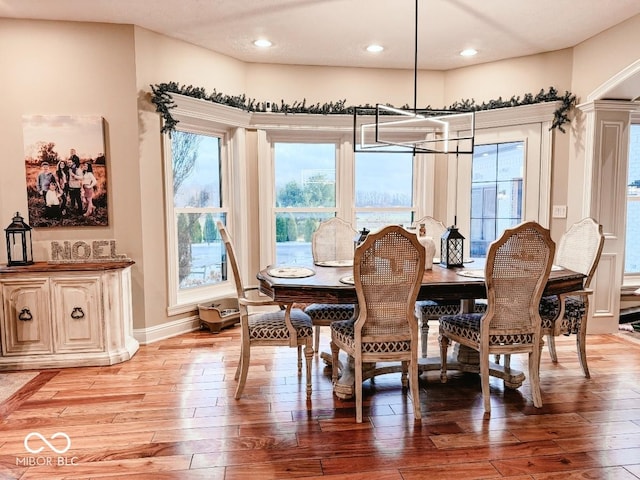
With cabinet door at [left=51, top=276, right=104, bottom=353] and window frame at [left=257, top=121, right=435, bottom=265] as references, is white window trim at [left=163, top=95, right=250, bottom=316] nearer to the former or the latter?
window frame at [left=257, top=121, right=435, bottom=265]

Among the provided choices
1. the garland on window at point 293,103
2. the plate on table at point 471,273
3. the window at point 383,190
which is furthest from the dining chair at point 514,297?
the window at point 383,190

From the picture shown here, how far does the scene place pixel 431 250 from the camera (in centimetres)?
320

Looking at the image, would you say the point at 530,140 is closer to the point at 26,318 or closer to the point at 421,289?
the point at 421,289

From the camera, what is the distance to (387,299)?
2531 mm

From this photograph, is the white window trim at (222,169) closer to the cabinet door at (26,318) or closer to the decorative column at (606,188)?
the cabinet door at (26,318)

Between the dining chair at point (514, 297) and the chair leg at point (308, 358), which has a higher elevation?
the dining chair at point (514, 297)

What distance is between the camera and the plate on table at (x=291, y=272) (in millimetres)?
2975

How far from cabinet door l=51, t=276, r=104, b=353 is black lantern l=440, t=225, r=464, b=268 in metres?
2.67

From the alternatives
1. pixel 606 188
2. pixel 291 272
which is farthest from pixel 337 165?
pixel 606 188

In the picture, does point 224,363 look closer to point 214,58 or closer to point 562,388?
point 562,388

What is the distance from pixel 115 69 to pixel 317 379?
3065mm

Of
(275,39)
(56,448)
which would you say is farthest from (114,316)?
(275,39)

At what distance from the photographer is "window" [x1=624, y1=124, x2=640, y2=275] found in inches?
195
